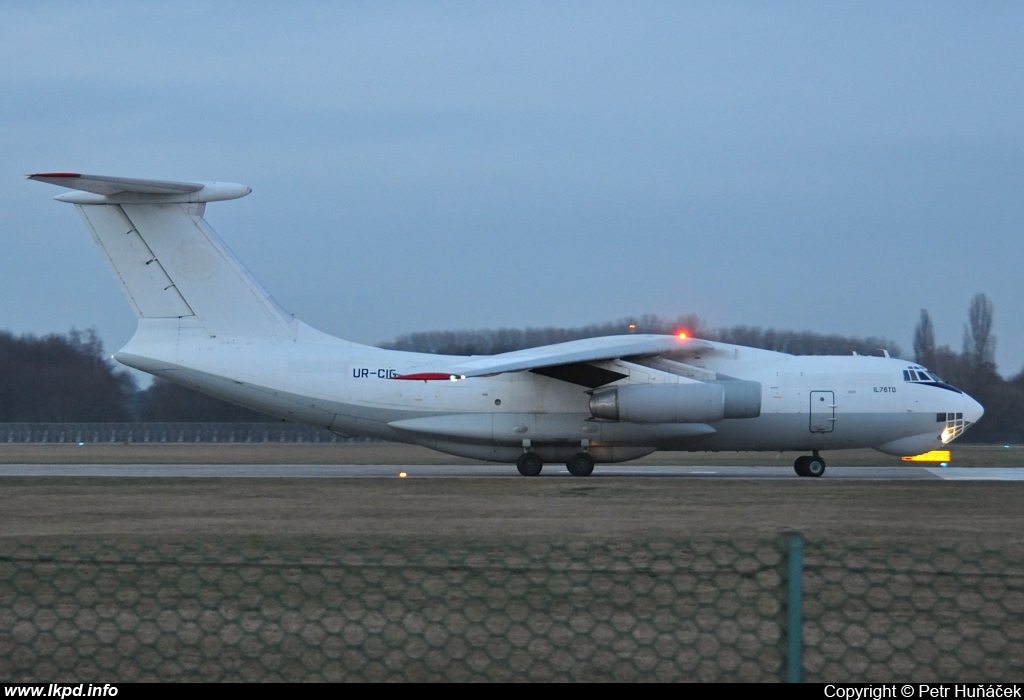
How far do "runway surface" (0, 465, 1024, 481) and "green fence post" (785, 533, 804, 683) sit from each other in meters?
18.1

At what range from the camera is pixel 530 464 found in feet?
75.7

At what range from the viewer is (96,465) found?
27359 millimetres

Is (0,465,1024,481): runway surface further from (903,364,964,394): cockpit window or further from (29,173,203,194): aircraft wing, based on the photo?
(29,173,203,194): aircraft wing

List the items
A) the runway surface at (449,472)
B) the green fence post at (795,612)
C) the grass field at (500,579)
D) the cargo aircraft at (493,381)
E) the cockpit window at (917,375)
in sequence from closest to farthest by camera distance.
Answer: the green fence post at (795,612)
the grass field at (500,579)
the cargo aircraft at (493,381)
the runway surface at (449,472)
the cockpit window at (917,375)

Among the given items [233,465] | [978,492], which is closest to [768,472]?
[978,492]

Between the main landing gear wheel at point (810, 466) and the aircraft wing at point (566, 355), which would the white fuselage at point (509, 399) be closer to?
the aircraft wing at point (566, 355)

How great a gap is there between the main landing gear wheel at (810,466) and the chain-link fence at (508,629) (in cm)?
1510

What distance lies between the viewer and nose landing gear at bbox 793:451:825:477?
76.9 ft

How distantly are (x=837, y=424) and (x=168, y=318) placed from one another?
45.5 feet

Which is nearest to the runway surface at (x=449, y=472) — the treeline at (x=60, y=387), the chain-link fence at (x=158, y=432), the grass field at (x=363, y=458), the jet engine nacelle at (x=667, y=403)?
the jet engine nacelle at (x=667, y=403)

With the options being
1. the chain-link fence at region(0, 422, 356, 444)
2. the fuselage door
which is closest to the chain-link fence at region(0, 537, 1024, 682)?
the fuselage door

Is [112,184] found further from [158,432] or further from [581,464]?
[158,432]

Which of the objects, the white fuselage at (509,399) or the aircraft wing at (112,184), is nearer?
the aircraft wing at (112,184)

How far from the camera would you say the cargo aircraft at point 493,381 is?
861 inches
